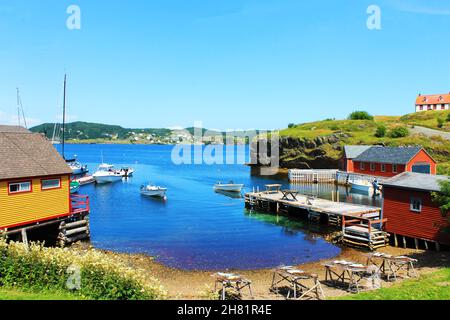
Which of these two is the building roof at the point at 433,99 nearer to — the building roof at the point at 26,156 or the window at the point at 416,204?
the window at the point at 416,204

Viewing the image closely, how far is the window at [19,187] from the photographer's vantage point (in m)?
25.8

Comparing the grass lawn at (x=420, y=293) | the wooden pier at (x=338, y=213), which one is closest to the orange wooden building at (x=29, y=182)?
the grass lawn at (x=420, y=293)

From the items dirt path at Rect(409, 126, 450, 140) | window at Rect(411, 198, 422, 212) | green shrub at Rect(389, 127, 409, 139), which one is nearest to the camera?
window at Rect(411, 198, 422, 212)

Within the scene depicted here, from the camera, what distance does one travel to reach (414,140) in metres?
87.8

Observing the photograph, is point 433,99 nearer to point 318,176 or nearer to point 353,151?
point 353,151

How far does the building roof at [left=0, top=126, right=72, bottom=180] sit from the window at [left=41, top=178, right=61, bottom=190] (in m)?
0.60

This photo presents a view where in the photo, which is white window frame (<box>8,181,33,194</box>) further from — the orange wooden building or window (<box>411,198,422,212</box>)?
window (<box>411,198,422,212</box>)

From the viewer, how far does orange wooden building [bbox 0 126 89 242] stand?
25.8m

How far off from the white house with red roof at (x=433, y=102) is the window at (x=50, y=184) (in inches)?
5585

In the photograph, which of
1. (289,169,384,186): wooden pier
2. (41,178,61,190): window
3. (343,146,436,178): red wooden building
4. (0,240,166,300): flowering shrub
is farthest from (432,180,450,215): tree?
(289,169,384,186): wooden pier

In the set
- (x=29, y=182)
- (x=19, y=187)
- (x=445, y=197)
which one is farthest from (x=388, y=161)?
(x=19, y=187)
